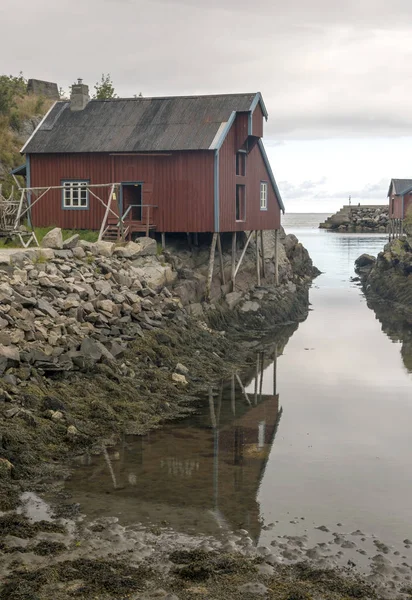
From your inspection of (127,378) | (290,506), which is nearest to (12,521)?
(290,506)

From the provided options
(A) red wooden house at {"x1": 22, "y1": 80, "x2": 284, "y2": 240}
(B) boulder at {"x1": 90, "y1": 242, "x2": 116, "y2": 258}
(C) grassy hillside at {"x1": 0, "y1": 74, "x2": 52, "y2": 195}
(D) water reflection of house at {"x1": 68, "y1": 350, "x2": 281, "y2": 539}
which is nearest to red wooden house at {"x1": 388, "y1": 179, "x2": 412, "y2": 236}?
(C) grassy hillside at {"x1": 0, "y1": 74, "x2": 52, "y2": 195}

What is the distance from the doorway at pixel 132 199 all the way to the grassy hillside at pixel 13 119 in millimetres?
6982

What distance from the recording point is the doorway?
1224 inches

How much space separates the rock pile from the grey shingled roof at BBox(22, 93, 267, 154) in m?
4.42

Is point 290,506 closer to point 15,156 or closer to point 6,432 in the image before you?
point 6,432

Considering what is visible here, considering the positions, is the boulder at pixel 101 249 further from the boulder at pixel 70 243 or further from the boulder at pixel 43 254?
the boulder at pixel 43 254

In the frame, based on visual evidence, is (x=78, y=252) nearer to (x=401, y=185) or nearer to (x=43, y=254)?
(x=43, y=254)

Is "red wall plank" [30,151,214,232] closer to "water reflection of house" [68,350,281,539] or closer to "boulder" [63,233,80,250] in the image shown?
"boulder" [63,233,80,250]

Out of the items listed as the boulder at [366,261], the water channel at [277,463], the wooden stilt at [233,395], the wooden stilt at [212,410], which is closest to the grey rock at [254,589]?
the water channel at [277,463]

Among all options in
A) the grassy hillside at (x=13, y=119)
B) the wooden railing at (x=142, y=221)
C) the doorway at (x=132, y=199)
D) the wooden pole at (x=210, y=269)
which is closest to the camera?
the wooden railing at (x=142, y=221)

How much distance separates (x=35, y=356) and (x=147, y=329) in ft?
18.5

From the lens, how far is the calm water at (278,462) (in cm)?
1227

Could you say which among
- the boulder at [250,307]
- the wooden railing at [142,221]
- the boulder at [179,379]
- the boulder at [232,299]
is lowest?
the boulder at [179,379]

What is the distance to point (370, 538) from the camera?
1148 cm
